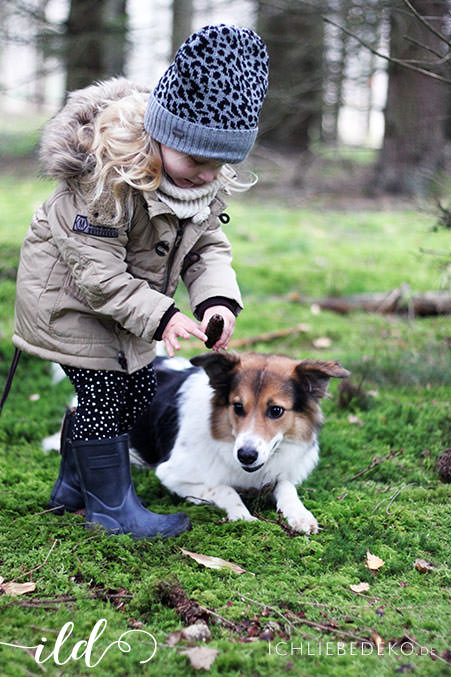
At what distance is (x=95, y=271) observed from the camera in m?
3.01

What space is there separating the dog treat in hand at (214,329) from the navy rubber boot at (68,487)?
918mm

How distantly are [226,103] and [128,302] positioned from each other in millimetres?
948

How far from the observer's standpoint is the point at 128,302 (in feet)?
9.86

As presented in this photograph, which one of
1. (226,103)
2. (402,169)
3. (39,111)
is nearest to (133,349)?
(226,103)

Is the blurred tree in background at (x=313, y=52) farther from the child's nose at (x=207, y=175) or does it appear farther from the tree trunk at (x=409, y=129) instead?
the child's nose at (x=207, y=175)

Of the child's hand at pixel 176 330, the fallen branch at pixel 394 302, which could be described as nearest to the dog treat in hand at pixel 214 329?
the child's hand at pixel 176 330

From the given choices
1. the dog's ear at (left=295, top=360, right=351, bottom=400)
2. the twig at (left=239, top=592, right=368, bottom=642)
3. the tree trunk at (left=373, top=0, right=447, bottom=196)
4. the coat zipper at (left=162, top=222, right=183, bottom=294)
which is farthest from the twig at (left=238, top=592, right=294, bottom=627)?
the tree trunk at (left=373, top=0, right=447, bottom=196)

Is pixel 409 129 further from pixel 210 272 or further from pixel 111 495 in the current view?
pixel 111 495

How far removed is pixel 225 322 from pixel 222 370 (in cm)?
49

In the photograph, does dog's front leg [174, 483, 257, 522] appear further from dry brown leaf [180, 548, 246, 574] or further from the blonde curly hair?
the blonde curly hair

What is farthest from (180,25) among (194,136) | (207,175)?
(194,136)

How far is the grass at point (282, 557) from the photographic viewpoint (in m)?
2.30

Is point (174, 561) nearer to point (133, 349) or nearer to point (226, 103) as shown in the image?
point (133, 349)

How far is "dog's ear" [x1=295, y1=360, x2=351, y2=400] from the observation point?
3.53 meters
